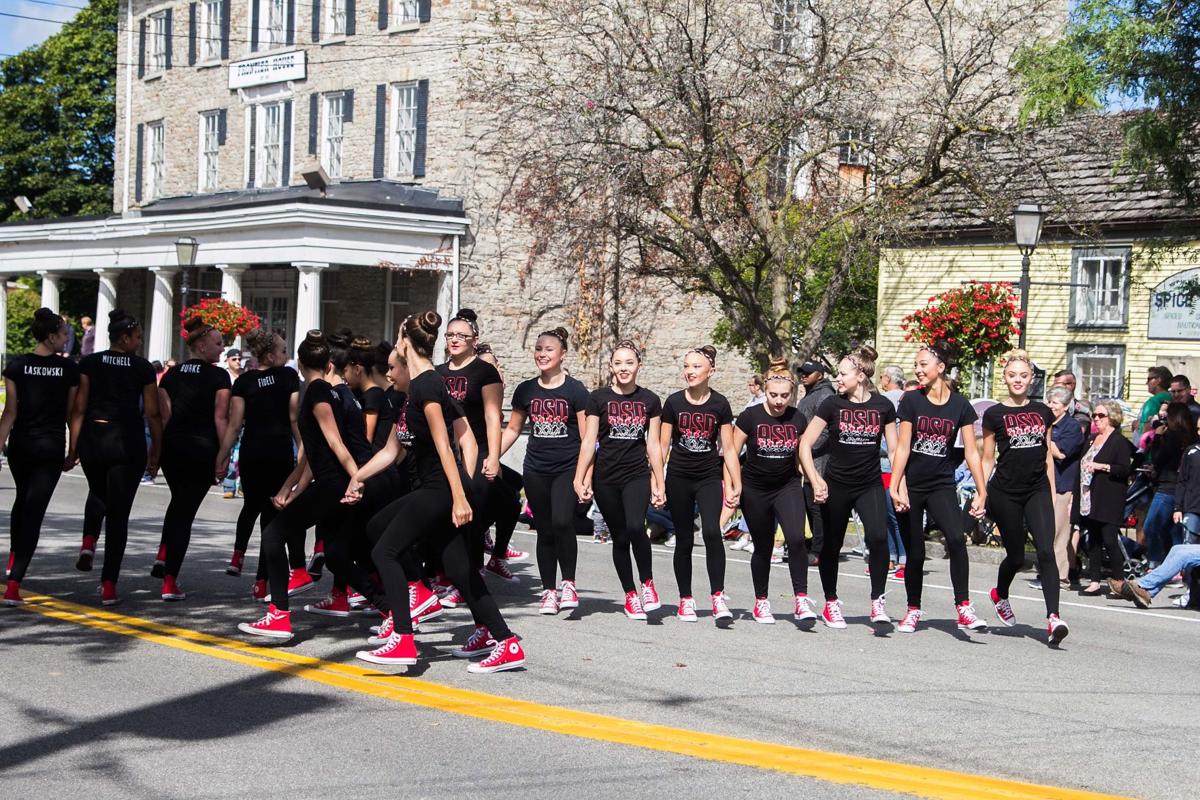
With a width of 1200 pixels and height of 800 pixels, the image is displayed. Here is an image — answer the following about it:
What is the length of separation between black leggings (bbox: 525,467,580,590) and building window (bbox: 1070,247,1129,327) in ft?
62.2

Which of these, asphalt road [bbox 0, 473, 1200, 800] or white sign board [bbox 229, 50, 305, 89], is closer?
asphalt road [bbox 0, 473, 1200, 800]

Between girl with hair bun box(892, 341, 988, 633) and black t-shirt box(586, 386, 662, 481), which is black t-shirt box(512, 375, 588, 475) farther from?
girl with hair bun box(892, 341, 988, 633)

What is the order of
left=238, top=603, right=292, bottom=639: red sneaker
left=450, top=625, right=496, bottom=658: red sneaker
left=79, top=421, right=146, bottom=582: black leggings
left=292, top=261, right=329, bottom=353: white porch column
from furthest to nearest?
left=292, top=261, right=329, bottom=353: white porch column, left=79, top=421, right=146, bottom=582: black leggings, left=238, top=603, right=292, bottom=639: red sneaker, left=450, top=625, right=496, bottom=658: red sneaker

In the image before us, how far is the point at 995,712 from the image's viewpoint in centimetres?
787

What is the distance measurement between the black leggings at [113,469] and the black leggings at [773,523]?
423 centimetres

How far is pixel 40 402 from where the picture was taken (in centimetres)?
1034

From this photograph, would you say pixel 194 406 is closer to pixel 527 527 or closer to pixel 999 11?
pixel 527 527

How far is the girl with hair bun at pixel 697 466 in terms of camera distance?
10.7 metres

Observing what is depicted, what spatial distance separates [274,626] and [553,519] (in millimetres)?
2301

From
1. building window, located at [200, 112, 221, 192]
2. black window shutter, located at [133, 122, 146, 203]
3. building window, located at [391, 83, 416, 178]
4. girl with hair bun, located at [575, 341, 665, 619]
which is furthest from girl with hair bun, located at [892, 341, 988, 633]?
black window shutter, located at [133, 122, 146, 203]

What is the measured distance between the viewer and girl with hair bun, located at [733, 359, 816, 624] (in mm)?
10617

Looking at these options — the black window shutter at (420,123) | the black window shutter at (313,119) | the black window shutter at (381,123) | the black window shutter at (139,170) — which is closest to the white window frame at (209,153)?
the black window shutter at (139,170)

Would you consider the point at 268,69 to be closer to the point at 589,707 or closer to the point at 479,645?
the point at 479,645

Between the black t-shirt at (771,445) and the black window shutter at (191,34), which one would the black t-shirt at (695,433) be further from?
the black window shutter at (191,34)
